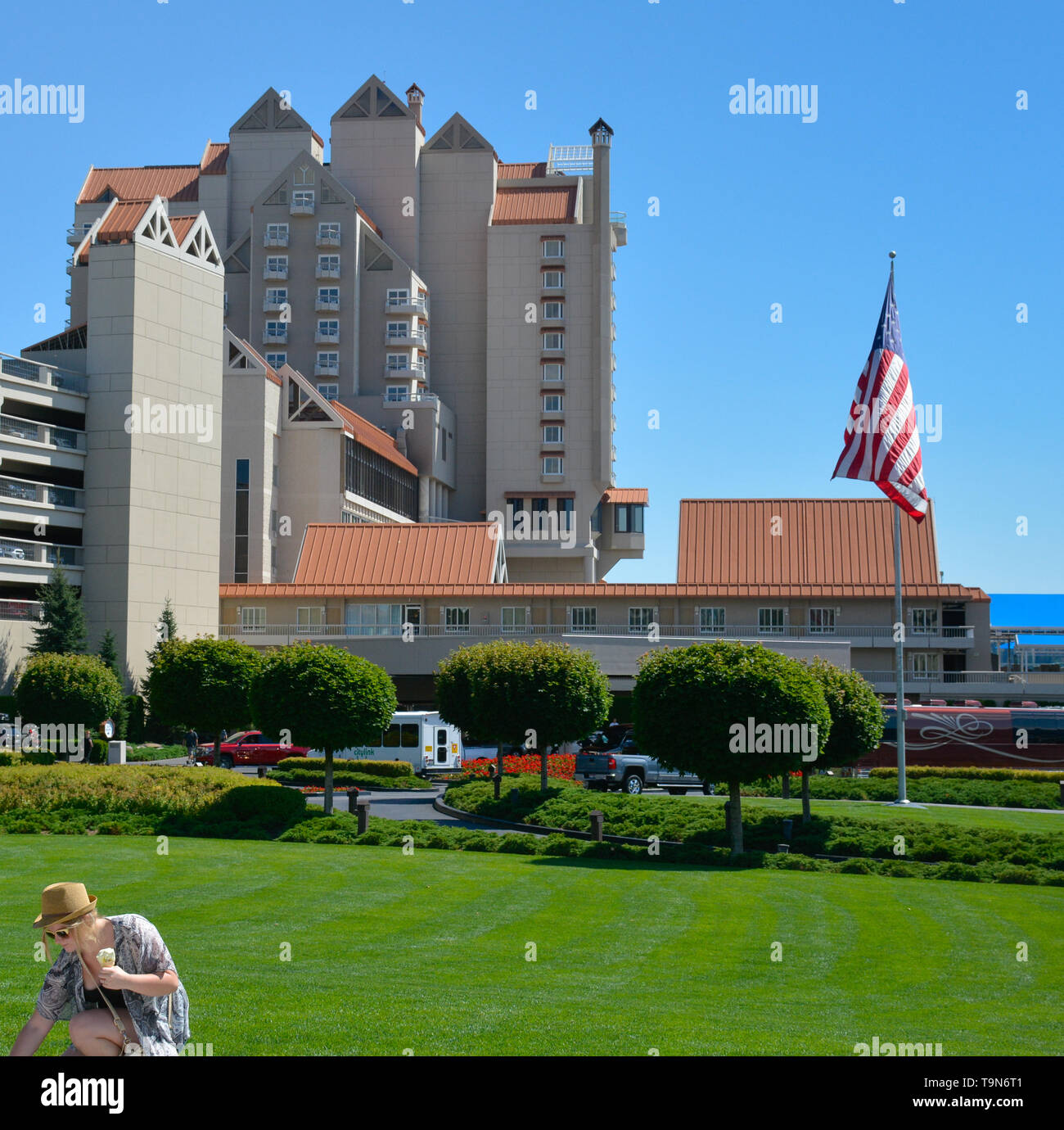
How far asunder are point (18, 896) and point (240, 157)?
A: 10219 centimetres

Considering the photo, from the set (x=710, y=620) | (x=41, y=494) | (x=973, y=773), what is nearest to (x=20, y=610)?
(x=41, y=494)

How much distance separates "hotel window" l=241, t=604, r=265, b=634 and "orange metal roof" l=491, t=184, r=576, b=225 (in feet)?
162

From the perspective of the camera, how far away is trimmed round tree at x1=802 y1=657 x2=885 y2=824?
108ft

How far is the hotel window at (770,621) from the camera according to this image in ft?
250

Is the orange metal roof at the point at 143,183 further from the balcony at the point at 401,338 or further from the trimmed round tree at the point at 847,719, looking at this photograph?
the trimmed round tree at the point at 847,719

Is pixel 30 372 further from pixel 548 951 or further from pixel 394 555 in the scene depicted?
pixel 548 951

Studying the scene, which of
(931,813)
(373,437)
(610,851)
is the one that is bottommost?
(931,813)

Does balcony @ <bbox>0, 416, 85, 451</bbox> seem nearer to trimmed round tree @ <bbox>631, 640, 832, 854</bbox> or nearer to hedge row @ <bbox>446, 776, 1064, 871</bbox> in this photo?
hedge row @ <bbox>446, 776, 1064, 871</bbox>

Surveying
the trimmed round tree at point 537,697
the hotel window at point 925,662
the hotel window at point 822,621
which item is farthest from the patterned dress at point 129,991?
the hotel window at point 925,662

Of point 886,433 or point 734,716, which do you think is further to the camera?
point 886,433

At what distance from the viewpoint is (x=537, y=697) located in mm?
38094

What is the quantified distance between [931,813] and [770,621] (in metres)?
38.4

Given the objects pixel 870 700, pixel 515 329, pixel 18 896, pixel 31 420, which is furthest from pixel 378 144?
pixel 18 896
